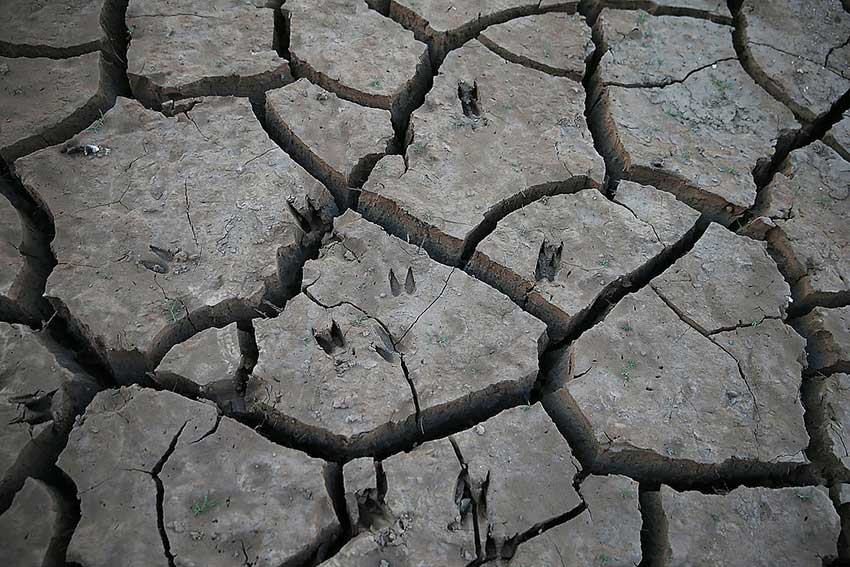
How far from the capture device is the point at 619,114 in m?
2.55

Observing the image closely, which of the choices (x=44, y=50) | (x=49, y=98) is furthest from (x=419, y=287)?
(x=44, y=50)

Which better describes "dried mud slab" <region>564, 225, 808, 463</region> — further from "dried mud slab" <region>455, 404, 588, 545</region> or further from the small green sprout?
the small green sprout

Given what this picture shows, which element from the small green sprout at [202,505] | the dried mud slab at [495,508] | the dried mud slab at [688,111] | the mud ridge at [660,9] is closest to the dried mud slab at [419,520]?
the dried mud slab at [495,508]

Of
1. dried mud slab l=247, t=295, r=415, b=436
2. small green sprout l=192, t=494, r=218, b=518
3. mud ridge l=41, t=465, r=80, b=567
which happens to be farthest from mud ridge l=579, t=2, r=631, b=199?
mud ridge l=41, t=465, r=80, b=567

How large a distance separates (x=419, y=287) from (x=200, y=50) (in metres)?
1.36

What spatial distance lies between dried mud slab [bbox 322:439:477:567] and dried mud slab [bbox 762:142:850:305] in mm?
1360

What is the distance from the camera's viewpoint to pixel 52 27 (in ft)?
8.38

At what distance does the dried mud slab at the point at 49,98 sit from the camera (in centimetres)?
226

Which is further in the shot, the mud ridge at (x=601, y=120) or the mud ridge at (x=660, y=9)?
the mud ridge at (x=660, y=9)

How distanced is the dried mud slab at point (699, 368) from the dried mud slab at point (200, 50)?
1592mm

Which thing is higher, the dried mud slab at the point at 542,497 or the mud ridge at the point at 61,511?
the dried mud slab at the point at 542,497

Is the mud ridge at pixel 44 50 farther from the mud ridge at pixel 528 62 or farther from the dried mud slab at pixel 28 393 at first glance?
the mud ridge at pixel 528 62

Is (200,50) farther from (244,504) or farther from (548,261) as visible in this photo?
(244,504)

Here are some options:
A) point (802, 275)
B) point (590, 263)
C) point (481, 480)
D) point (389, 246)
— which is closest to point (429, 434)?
point (481, 480)
